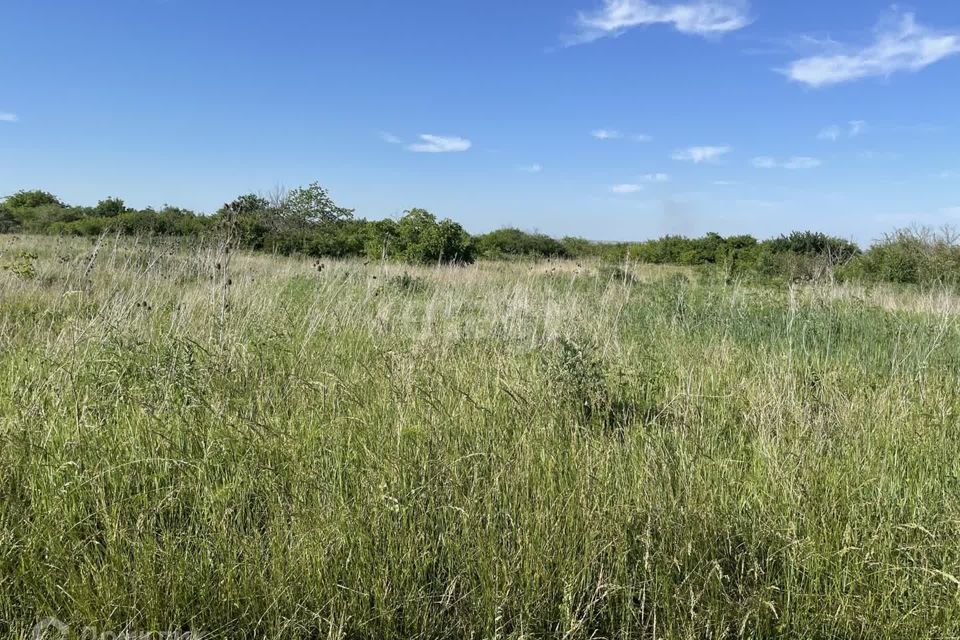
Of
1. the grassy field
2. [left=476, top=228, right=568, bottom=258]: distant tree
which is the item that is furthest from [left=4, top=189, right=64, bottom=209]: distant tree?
the grassy field

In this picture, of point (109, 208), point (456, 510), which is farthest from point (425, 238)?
point (109, 208)

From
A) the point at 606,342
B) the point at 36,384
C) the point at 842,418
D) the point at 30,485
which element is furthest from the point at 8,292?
the point at 842,418

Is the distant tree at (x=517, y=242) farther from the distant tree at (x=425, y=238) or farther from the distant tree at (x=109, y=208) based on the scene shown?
the distant tree at (x=109, y=208)

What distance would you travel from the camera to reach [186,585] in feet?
5.45

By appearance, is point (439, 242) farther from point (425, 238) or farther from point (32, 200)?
point (32, 200)

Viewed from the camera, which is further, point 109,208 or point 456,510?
point 109,208

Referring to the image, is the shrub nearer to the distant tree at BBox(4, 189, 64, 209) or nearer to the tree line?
the tree line

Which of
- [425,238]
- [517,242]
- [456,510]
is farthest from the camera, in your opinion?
[517,242]

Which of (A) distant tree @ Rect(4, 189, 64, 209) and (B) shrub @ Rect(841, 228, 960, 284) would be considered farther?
(A) distant tree @ Rect(4, 189, 64, 209)

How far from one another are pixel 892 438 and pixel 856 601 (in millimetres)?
1221

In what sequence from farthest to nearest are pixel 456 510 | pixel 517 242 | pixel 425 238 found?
pixel 517 242 → pixel 425 238 → pixel 456 510

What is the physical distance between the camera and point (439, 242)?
16922mm

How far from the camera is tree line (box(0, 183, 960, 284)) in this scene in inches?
635

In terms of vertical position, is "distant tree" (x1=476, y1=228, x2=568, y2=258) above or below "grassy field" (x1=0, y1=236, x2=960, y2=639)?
above
